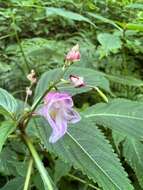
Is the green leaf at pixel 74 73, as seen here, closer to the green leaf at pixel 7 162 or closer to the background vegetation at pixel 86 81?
the background vegetation at pixel 86 81

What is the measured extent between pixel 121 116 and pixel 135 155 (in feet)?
0.59

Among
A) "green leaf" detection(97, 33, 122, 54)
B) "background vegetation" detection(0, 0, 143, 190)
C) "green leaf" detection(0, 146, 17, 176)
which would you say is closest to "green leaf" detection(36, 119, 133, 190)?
"background vegetation" detection(0, 0, 143, 190)

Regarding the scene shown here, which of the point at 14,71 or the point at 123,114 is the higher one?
the point at 123,114

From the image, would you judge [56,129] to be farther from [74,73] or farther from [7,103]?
[74,73]

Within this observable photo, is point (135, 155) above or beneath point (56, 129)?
beneath

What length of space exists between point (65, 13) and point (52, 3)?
2.72 ft

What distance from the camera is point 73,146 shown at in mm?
952

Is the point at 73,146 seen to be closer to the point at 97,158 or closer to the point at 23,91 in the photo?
the point at 97,158

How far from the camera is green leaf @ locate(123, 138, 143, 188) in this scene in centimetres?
119

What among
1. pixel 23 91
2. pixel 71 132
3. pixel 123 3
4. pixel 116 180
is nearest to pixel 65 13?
pixel 23 91

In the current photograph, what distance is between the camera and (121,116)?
106 cm

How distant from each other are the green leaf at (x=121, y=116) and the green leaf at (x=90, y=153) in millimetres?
67

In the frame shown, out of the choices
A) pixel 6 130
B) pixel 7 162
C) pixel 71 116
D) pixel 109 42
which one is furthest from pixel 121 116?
pixel 109 42

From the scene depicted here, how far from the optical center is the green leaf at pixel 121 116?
3.33 feet
